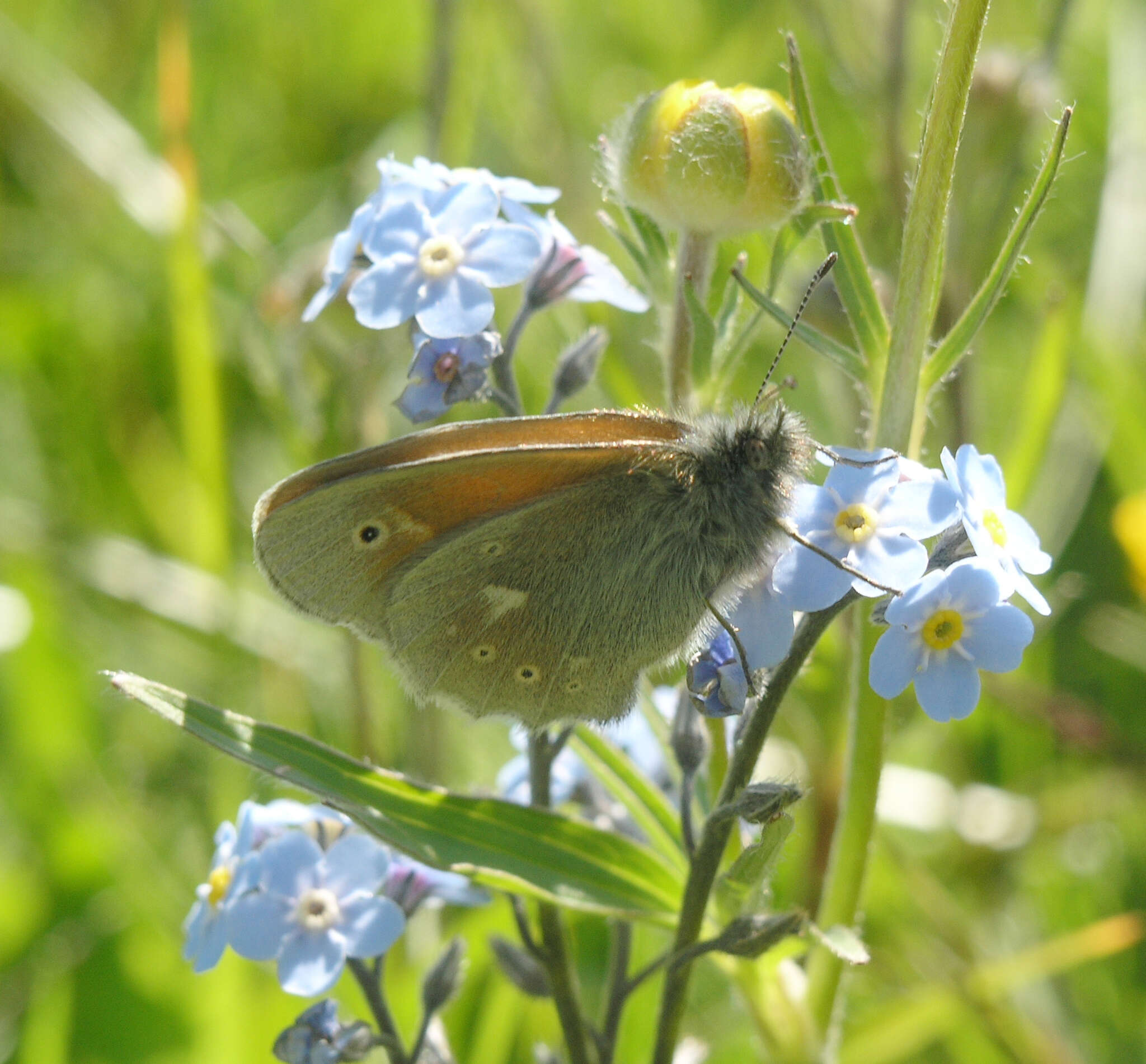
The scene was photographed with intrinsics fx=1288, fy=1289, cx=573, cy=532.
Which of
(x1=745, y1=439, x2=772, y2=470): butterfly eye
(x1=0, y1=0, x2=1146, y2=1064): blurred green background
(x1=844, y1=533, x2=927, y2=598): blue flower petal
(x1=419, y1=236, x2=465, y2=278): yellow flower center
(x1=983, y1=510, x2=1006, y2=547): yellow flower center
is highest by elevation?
(x1=419, y1=236, x2=465, y2=278): yellow flower center

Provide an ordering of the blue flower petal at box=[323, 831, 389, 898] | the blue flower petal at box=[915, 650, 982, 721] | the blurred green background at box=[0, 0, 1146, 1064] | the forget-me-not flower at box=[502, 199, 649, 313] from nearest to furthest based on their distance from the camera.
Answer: the blue flower petal at box=[915, 650, 982, 721] < the blue flower petal at box=[323, 831, 389, 898] < the forget-me-not flower at box=[502, 199, 649, 313] < the blurred green background at box=[0, 0, 1146, 1064]

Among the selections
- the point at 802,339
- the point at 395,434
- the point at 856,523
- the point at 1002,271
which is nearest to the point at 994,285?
the point at 1002,271

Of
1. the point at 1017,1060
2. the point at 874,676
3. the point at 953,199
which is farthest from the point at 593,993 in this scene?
the point at 953,199

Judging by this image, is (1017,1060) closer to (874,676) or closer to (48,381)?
(874,676)

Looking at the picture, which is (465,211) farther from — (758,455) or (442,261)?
(758,455)

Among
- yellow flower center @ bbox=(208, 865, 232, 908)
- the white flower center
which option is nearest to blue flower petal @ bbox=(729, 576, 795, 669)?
the white flower center

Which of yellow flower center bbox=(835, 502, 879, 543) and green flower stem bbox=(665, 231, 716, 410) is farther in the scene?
green flower stem bbox=(665, 231, 716, 410)

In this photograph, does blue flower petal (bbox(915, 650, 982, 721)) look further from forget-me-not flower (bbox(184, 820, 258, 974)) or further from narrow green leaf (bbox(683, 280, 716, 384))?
forget-me-not flower (bbox(184, 820, 258, 974))
